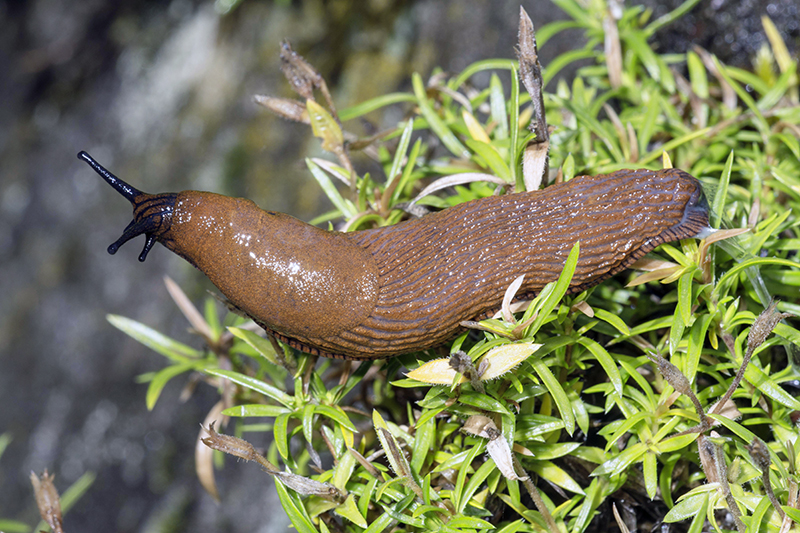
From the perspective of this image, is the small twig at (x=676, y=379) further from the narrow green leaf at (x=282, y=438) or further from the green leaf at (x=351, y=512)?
the narrow green leaf at (x=282, y=438)

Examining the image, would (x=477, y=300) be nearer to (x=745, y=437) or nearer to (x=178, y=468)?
(x=745, y=437)

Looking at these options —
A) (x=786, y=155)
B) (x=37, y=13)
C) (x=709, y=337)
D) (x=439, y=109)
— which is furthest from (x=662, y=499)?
(x=37, y=13)

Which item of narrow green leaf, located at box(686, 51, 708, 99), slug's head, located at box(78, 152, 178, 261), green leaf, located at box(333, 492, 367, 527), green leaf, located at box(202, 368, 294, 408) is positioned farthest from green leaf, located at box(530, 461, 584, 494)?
narrow green leaf, located at box(686, 51, 708, 99)

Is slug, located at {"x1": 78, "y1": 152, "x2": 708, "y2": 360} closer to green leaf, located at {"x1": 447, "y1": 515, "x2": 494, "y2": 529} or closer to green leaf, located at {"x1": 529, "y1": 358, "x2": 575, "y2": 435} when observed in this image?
green leaf, located at {"x1": 529, "y1": 358, "x2": 575, "y2": 435}

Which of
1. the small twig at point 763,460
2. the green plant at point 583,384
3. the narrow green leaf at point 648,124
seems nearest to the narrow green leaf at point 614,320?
the green plant at point 583,384

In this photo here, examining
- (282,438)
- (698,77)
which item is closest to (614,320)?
(282,438)
